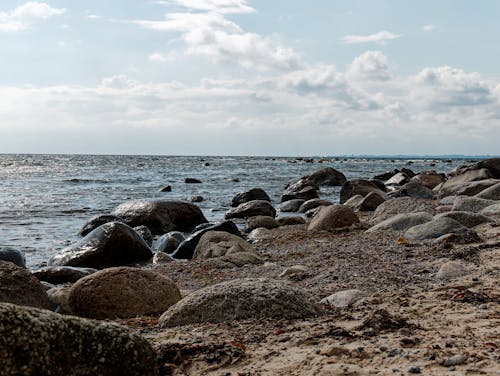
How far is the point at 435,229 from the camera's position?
8.04 metres

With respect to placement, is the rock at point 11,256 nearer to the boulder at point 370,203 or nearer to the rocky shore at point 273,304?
the rocky shore at point 273,304

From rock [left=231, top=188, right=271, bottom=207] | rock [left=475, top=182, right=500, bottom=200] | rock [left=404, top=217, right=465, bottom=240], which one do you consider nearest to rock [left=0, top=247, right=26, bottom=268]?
rock [left=404, top=217, right=465, bottom=240]

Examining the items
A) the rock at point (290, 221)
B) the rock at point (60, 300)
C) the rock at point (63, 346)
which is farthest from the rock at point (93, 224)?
the rock at point (63, 346)

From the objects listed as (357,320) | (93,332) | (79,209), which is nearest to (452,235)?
(357,320)

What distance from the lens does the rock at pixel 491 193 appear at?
13.4m

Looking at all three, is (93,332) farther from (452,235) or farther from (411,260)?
(452,235)

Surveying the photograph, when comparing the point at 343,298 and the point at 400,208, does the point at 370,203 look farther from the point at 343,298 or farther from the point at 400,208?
the point at 343,298

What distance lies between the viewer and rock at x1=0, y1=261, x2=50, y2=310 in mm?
5371

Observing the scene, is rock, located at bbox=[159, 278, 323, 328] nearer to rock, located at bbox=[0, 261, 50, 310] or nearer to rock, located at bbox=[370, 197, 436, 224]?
rock, located at bbox=[0, 261, 50, 310]

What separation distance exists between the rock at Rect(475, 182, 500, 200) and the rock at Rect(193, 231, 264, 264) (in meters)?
6.78

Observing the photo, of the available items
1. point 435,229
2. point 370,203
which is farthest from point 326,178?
point 435,229

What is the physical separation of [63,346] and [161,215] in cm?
1151

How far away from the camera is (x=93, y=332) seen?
2.72m

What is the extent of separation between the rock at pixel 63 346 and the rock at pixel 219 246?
5.69m
